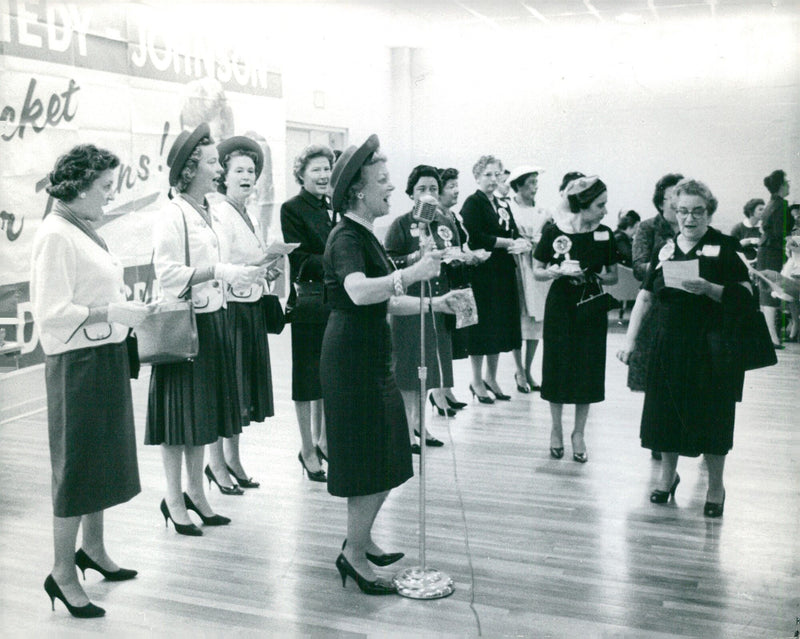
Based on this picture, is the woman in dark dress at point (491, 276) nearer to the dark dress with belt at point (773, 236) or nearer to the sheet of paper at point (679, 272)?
the dark dress with belt at point (773, 236)

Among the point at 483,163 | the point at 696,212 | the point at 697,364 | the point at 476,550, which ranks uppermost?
the point at 483,163

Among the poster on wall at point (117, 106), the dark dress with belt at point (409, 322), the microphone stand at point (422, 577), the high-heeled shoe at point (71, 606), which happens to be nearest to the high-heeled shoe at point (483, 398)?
the dark dress with belt at point (409, 322)

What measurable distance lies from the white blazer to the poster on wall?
5.89 feet

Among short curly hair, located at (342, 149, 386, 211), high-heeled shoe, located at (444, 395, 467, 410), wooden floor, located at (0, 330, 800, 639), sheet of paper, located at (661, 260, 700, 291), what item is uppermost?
short curly hair, located at (342, 149, 386, 211)

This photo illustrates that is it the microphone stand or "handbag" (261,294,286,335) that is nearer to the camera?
the microphone stand

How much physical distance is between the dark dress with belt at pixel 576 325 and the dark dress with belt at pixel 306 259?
127 cm

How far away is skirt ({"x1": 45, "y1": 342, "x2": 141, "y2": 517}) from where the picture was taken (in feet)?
9.97

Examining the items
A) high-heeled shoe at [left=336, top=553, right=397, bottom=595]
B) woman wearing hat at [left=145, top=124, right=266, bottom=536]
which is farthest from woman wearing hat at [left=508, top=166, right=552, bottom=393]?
high-heeled shoe at [left=336, top=553, right=397, bottom=595]

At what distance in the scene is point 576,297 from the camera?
16.0 feet

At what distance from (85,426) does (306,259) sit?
1660 mm

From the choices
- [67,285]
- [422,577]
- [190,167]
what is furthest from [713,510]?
[67,285]

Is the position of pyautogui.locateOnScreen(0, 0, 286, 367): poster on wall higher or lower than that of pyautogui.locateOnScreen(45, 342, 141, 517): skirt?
higher

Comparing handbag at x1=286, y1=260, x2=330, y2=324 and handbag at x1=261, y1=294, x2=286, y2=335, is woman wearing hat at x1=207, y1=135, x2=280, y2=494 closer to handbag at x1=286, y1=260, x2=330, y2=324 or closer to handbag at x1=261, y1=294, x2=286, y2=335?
handbag at x1=261, y1=294, x2=286, y2=335

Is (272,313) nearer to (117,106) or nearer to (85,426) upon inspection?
(85,426)
